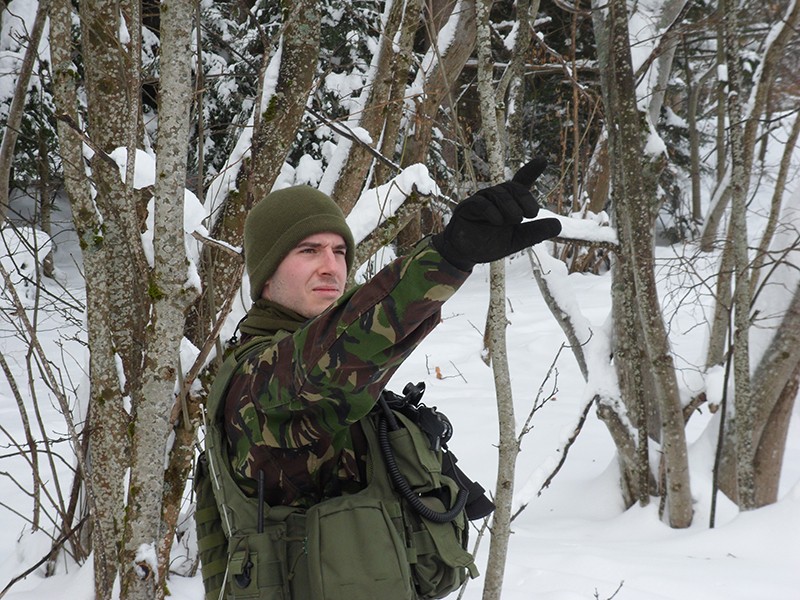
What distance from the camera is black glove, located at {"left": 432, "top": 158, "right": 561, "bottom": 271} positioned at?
109cm

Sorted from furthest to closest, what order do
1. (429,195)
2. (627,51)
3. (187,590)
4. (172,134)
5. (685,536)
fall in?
1. (685,536)
2. (627,51)
3. (187,590)
4. (429,195)
5. (172,134)

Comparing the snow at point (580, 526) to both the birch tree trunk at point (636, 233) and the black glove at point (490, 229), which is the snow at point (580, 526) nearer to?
the birch tree trunk at point (636, 233)

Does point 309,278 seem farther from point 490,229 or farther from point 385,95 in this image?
point 385,95

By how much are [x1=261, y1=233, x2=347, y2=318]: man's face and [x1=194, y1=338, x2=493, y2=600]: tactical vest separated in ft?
0.58

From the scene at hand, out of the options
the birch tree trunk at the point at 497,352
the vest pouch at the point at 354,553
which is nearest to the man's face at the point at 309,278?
the vest pouch at the point at 354,553

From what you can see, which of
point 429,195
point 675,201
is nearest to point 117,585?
point 429,195

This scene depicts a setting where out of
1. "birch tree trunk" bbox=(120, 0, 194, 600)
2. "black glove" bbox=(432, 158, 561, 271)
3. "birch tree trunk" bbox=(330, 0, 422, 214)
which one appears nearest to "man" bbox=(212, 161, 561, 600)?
"black glove" bbox=(432, 158, 561, 271)

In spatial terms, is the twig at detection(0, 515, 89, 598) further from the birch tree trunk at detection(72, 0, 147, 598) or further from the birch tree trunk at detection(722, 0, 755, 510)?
the birch tree trunk at detection(722, 0, 755, 510)

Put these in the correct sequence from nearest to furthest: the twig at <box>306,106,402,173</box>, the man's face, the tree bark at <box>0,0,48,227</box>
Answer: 1. the man's face
2. the twig at <box>306,106,402,173</box>
3. the tree bark at <box>0,0,48,227</box>

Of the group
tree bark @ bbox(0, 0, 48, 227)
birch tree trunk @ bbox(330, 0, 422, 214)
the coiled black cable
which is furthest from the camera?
birch tree trunk @ bbox(330, 0, 422, 214)

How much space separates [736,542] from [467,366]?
16.8 ft

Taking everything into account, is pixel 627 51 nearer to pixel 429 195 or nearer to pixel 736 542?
pixel 429 195

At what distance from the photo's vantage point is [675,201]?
48.7 feet

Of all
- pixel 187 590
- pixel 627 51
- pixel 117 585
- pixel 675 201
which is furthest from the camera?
pixel 675 201
